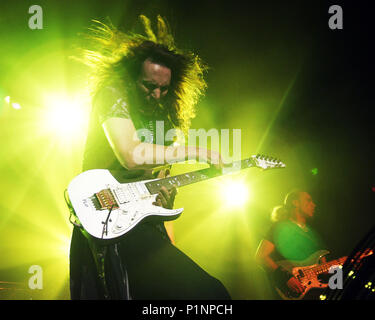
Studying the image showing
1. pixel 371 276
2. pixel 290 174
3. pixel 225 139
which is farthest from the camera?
pixel 225 139

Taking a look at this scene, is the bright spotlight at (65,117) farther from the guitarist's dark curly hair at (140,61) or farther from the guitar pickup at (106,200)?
the guitar pickup at (106,200)

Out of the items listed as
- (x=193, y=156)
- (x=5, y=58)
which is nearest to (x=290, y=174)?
(x=193, y=156)

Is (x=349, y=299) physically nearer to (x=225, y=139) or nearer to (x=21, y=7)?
(x=225, y=139)

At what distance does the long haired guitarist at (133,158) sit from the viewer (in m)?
1.21

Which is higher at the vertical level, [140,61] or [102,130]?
[140,61]

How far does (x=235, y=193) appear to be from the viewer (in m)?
5.60

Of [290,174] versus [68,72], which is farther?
[290,174]

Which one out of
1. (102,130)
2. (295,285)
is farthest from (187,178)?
(295,285)

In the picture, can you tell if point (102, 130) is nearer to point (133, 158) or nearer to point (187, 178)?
point (133, 158)

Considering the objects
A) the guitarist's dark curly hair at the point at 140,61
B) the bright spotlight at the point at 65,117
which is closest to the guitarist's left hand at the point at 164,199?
the guitarist's dark curly hair at the point at 140,61

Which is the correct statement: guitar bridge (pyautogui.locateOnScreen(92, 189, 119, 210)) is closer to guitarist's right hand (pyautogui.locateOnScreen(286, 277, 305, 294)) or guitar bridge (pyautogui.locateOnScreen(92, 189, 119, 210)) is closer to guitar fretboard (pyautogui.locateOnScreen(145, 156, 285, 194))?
guitar fretboard (pyautogui.locateOnScreen(145, 156, 285, 194))

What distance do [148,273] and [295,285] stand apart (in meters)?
3.25
